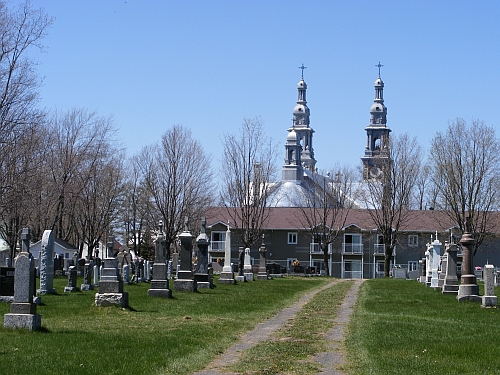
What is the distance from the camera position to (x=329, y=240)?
67.8m

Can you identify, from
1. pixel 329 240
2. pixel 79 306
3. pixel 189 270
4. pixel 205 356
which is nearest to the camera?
pixel 205 356

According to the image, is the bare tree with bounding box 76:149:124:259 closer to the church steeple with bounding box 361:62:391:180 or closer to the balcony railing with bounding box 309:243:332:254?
the balcony railing with bounding box 309:243:332:254

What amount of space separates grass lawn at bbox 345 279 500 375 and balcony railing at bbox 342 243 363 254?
49111 millimetres

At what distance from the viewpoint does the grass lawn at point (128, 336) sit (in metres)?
11.4

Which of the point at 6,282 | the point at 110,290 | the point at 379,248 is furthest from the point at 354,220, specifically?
the point at 110,290

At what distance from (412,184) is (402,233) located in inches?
257

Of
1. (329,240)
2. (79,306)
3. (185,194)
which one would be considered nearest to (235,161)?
(185,194)

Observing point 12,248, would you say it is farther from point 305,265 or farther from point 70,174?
point 305,265

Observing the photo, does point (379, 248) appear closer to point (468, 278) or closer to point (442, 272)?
point (442, 272)

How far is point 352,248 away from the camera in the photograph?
72.9 m

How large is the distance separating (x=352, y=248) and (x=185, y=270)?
4553 cm

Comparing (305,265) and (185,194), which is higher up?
(185,194)

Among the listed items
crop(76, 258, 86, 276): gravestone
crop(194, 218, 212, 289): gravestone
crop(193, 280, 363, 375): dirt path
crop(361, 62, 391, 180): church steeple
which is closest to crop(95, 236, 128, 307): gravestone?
crop(193, 280, 363, 375): dirt path

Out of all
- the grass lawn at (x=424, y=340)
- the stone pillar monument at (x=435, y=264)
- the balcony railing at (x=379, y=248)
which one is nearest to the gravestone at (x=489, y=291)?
the grass lawn at (x=424, y=340)
